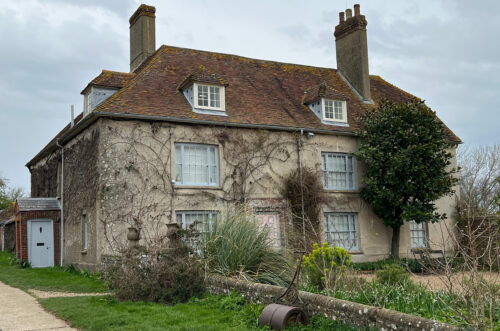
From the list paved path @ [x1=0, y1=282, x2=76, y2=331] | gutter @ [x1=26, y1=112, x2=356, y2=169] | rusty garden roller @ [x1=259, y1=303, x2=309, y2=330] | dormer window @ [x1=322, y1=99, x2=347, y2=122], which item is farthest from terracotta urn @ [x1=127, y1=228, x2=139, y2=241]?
dormer window @ [x1=322, y1=99, x2=347, y2=122]

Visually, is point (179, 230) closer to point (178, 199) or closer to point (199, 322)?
point (199, 322)

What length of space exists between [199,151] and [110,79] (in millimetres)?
4217

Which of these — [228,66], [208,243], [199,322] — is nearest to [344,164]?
[228,66]

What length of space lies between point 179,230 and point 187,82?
8.34 m

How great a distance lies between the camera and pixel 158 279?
419 inches

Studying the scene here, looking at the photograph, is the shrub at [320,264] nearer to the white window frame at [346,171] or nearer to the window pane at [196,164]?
the window pane at [196,164]

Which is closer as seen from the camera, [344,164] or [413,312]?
[413,312]

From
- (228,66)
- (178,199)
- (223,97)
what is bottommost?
(178,199)

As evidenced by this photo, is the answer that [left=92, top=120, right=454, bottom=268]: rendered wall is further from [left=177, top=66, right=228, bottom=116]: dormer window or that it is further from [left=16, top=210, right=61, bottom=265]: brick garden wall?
[left=16, top=210, right=61, bottom=265]: brick garden wall

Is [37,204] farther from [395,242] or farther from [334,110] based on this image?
[395,242]

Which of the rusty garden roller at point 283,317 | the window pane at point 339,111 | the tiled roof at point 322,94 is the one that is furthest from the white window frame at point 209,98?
the rusty garden roller at point 283,317

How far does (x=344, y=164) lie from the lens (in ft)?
68.1

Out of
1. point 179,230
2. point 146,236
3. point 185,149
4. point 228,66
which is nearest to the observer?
point 179,230

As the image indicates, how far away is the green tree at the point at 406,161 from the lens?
19.0m
